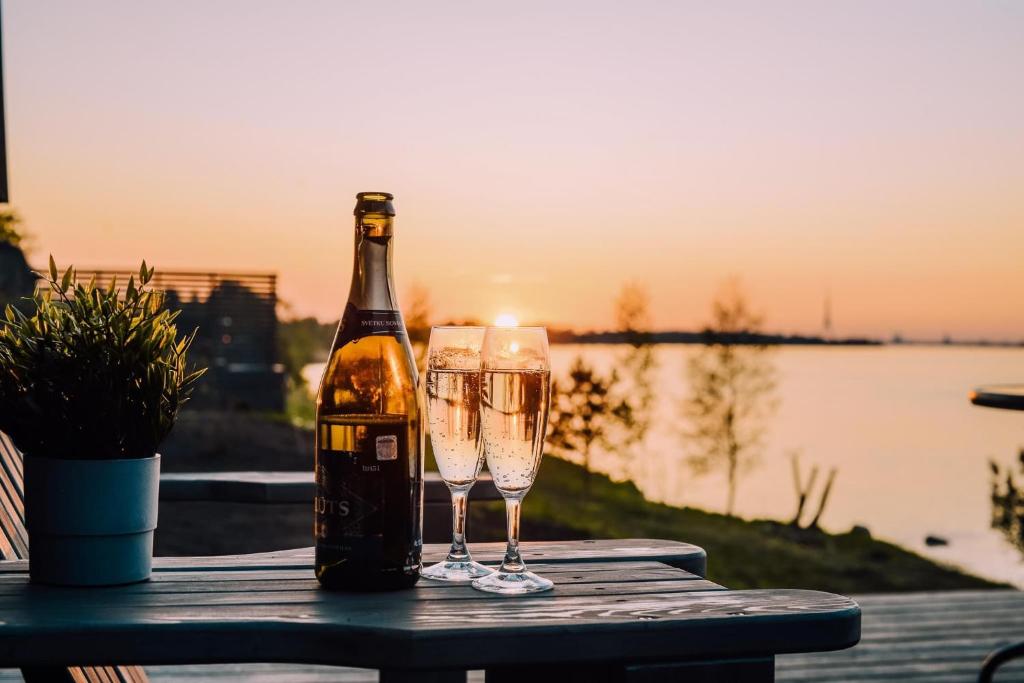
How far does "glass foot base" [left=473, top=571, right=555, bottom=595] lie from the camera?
4.07 feet

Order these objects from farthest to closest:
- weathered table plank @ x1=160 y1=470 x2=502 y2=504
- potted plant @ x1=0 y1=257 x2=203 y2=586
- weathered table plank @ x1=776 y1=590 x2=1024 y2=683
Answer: weathered table plank @ x1=776 y1=590 x2=1024 y2=683 < weathered table plank @ x1=160 y1=470 x2=502 y2=504 < potted plant @ x1=0 y1=257 x2=203 y2=586

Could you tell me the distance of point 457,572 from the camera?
135cm

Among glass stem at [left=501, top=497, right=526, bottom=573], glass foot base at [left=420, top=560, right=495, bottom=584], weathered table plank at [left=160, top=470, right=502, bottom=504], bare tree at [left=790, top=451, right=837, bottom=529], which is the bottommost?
bare tree at [left=790, top=451, right=837, bottom=529]

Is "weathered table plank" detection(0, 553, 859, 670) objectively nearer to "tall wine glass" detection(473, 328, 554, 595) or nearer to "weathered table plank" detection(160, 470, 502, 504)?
"tall wine glass" detection(473, 328, 554, 595)

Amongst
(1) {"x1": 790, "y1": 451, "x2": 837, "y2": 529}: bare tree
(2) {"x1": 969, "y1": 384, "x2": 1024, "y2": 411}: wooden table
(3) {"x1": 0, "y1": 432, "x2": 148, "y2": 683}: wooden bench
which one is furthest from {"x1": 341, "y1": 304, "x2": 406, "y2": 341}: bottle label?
(1) {"x1": 790, "y1": 451, "x2": 837, "y2": 529}: bare tree

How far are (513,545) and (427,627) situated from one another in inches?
10.3

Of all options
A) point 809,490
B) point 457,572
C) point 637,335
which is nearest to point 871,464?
point 809,490

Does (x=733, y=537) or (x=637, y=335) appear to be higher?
(x=637, y=335)

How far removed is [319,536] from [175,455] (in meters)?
11.6

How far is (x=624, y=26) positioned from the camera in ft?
32.2

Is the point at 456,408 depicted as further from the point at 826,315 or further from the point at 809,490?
the point at 826,315

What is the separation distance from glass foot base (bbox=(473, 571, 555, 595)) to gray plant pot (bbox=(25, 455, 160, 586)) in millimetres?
423

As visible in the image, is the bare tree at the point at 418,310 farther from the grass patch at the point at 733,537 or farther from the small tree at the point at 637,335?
the small tree at the point at 637,335

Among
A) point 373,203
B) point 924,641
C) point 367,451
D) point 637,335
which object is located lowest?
point 924,641
